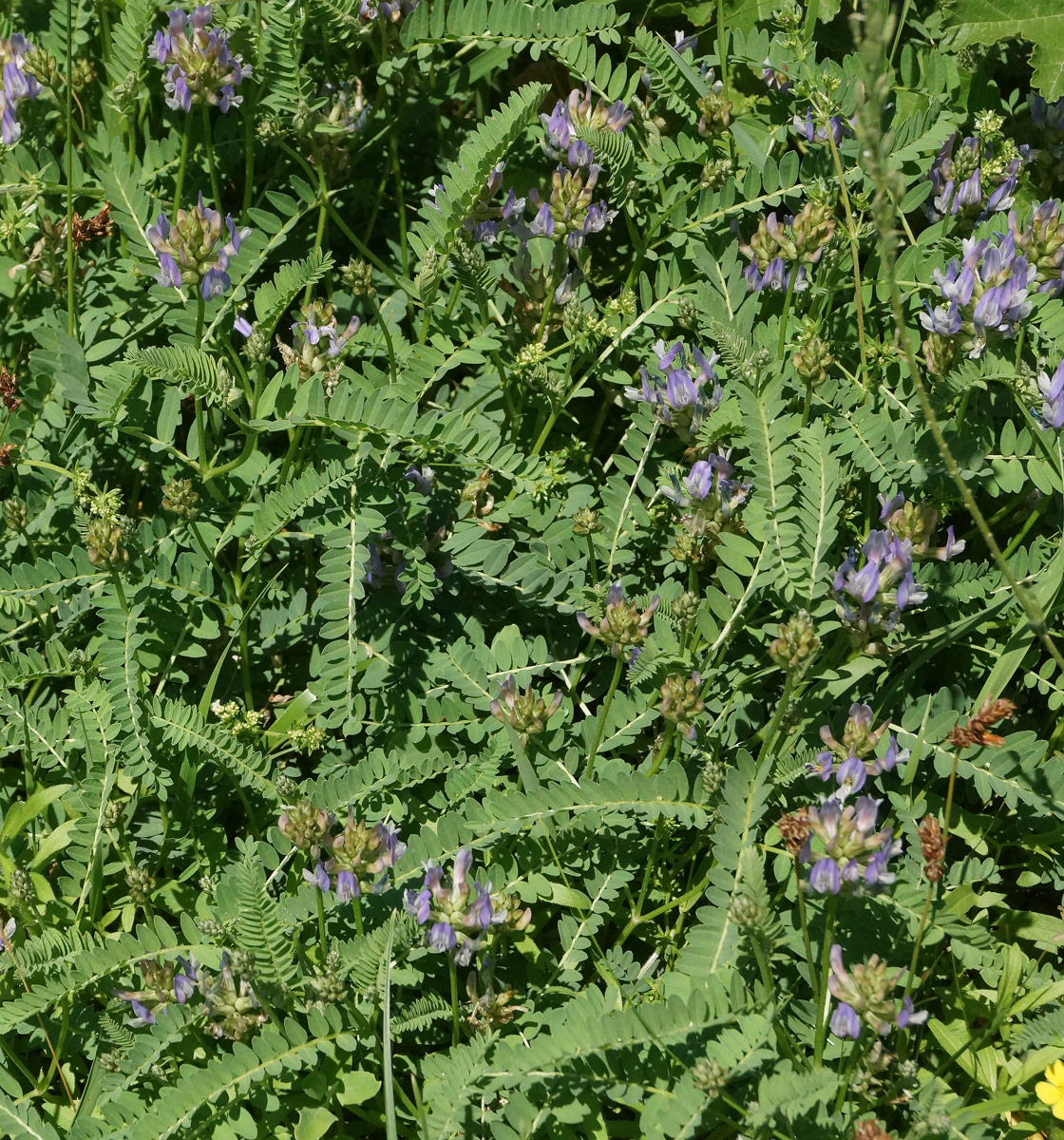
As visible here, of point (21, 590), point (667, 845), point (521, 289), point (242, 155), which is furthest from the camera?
point (242, 155)

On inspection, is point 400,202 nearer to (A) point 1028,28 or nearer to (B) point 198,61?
(B) point 198,61

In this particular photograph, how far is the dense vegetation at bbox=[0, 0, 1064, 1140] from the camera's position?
8.64ft

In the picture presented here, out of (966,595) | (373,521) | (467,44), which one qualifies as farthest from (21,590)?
(966,595)

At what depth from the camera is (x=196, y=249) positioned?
2916 mm

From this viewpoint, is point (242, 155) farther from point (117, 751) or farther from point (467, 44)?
point (117, 751)

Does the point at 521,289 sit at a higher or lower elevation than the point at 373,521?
higher

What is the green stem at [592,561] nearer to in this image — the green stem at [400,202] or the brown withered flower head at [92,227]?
the green stem at [400,202]

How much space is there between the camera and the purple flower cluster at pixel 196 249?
9.57 feet

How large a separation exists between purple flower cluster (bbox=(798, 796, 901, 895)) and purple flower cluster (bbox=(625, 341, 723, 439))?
115 centimetres

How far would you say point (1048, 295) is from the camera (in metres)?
3.20

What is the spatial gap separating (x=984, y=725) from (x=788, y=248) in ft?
4.51

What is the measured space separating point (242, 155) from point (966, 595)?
2562 mm

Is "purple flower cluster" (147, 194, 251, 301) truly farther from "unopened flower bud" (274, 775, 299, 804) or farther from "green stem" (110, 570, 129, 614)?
"unopened flower bud" (274, 775, 299, 804)

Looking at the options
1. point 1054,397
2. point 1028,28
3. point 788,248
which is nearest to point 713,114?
point 788,248
